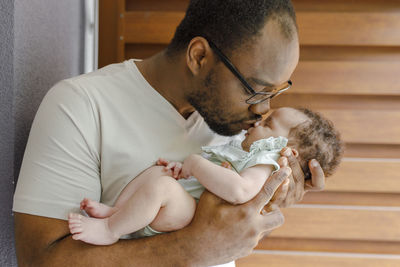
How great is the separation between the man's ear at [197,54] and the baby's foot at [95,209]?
2.22 ft

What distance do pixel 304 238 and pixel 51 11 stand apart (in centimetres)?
228

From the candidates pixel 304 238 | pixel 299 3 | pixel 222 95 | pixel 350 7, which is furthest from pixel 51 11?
pixel 304 238

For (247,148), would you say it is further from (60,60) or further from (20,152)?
(60,60)

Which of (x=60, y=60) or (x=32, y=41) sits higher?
(x=32, y=41)

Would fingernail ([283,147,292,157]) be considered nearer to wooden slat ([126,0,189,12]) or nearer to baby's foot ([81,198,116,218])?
baby's foot ([81,198,116,218])

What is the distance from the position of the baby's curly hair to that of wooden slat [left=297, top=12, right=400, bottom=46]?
97 centimetres

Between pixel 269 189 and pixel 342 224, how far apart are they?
1.49 meters

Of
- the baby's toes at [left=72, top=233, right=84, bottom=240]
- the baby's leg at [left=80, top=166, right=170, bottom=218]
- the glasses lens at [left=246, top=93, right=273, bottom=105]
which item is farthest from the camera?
the glasses lens at [left=246, top=93, right=273, bottom=105]

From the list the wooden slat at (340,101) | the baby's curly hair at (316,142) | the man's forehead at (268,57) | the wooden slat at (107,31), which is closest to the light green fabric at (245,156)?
the baby's curly hair at (316,142)

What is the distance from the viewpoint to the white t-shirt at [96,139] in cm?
124

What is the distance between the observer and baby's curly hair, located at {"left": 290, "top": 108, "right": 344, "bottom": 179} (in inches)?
61.0

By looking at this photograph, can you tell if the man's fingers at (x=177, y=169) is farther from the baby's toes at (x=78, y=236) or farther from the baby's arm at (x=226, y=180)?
the baby's toes at (x=78, y=236)

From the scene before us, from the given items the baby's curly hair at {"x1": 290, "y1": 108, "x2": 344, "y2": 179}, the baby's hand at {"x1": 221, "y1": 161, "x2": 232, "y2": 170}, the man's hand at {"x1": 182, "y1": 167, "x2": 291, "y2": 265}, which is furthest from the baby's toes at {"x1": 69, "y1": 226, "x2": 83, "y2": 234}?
the baby's curly hair at {"x1": 290, "y1": 108, "x2": 344, "y2": 179}

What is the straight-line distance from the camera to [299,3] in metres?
2.38
